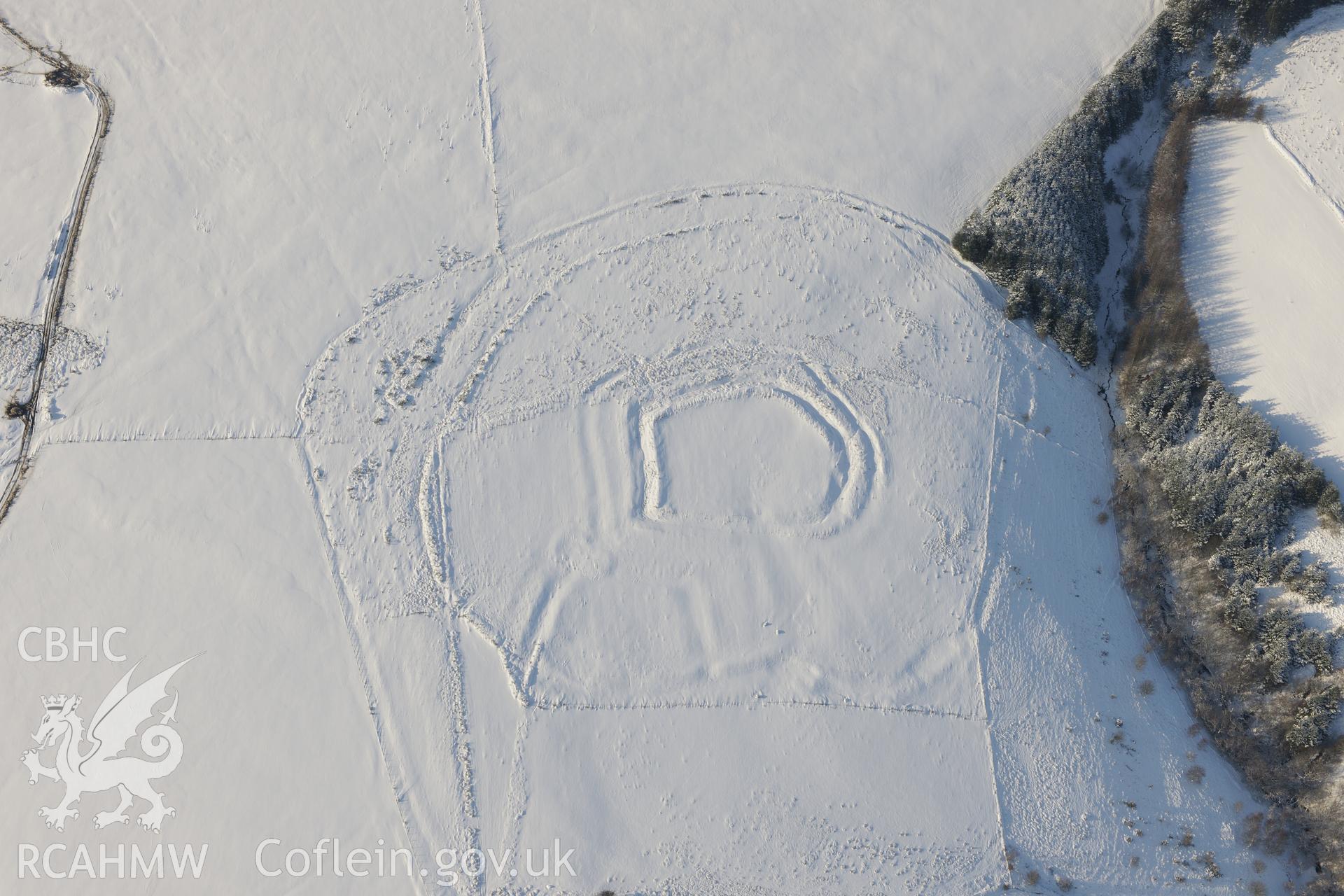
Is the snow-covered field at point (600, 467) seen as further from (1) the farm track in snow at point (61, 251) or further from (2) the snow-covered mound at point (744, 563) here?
(1) the farm track in snow at point (61, 251)

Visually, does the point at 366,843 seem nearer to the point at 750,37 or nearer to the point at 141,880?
the point at 141,880

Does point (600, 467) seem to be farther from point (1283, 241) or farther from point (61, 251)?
point (1283, 241)

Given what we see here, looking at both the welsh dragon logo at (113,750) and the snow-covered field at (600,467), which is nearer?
the snow-covered field at (600,467)

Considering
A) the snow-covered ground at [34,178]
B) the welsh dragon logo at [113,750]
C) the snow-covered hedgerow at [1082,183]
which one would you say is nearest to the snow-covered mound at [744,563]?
the snow-covered hedgerow at [1082,183]

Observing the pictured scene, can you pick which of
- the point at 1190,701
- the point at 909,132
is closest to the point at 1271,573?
the point at 1190,701

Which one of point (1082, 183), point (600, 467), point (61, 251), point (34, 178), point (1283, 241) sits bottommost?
point (600, 467)

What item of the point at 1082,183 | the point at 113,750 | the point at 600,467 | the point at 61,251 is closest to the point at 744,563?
the point at 600,467
